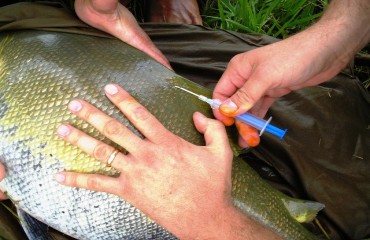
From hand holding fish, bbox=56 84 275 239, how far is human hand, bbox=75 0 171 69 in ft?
1.47

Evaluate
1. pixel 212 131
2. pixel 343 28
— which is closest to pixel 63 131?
pixel 212 131

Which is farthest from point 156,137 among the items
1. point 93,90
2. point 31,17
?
point 31,17

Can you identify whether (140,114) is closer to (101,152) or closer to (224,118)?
(101,152)

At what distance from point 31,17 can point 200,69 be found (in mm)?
973

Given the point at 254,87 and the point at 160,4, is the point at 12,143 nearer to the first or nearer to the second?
the point at 254,87

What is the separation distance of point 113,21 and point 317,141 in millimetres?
1246

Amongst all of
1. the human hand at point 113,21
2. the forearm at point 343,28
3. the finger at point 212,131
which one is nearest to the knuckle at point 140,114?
the finger at point 212,131

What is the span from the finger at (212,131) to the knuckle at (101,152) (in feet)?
1.25

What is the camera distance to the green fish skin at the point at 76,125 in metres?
1.76

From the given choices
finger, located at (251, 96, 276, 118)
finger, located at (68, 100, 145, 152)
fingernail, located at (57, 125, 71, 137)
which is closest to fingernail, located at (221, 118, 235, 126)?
finger, located at (251, 96, 276, 118)

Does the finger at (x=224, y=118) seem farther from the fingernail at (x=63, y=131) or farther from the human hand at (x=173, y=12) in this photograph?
the human hand at (x=173, y=12)

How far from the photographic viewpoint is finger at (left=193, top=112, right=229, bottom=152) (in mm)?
1751

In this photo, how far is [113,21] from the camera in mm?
2098

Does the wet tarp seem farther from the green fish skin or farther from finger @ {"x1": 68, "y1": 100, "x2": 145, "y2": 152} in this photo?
finger @ {"x1": 68, "y1": 100, "x2": 145, "y2": 152}
